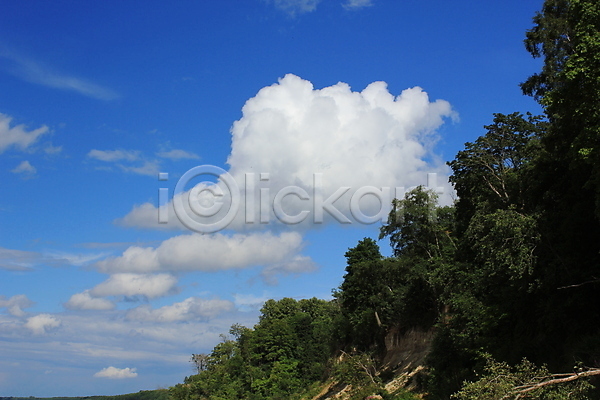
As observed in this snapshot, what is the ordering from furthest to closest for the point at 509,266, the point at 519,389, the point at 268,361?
the point at 268,361, the point at 509,266, the point at 519,389

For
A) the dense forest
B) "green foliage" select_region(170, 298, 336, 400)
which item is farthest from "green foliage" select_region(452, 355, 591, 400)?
"green foliage" select_region(170, 298, 336, 400)

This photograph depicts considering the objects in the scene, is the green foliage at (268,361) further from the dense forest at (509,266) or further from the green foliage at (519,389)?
the green foliage at (519,389)

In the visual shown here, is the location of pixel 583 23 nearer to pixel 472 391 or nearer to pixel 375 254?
pixel 472 391

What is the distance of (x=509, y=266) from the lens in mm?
26438

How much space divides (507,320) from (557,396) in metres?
15.1

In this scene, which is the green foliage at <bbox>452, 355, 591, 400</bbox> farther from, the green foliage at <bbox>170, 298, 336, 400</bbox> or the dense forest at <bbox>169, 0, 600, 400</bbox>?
the green foliage at <bbox>170, 298, 336, 400</bbox>

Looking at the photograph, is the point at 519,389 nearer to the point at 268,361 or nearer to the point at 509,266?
the point at 509,266

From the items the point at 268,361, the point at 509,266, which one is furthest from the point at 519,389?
the point at 268,361

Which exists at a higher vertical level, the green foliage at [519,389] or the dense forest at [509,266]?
the dense forest at [509,266]

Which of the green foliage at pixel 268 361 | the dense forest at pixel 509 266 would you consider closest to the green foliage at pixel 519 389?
the dense forest at pixel 509 266

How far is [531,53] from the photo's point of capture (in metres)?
37.0

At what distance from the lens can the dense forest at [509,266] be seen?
20.8 m

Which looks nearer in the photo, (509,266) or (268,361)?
(509,266)

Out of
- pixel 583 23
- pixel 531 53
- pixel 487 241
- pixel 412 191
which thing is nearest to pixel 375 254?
pixel 412 191
